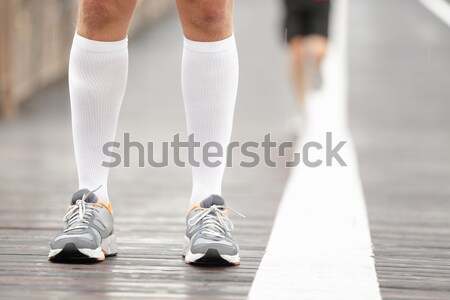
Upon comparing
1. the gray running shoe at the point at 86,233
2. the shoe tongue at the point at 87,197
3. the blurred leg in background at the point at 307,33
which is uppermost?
the blurred leg in background at the point at 307,33

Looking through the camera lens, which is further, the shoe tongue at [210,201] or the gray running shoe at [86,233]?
the shoe tongue at [210,201]

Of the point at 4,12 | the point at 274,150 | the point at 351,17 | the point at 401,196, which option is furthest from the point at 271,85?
the point at 351,17

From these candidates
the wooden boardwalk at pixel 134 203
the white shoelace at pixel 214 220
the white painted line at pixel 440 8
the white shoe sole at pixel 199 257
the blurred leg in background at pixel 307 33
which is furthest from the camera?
the white painted line at pixel 440 8

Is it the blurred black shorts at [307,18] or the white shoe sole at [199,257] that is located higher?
the blurred black shorts at [307,18]

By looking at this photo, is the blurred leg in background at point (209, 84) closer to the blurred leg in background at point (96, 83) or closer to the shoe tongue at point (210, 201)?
the shoe tongue at point (210, 201)

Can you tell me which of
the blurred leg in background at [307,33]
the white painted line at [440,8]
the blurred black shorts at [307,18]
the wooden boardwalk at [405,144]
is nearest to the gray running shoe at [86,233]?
the wooden boardwalk at [405,144]

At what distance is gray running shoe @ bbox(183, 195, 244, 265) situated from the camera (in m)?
2.78

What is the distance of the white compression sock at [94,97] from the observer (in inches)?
114

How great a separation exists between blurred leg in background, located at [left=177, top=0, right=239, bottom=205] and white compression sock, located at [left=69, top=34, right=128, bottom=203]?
0.17m

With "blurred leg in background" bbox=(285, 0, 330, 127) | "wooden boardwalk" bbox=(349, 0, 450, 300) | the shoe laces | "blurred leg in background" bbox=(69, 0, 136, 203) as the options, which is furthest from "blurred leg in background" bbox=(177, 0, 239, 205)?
"blurred leg in background" bbox=(285, 0, 330, 127)

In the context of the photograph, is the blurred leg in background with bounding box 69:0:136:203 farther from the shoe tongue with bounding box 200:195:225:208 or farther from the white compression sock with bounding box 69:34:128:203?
the shoe tongue with bounding box 200:195:225:208

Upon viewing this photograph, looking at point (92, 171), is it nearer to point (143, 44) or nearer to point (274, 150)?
point (274, 150)

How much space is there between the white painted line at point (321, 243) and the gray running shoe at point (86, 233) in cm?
39

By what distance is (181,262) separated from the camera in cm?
283
